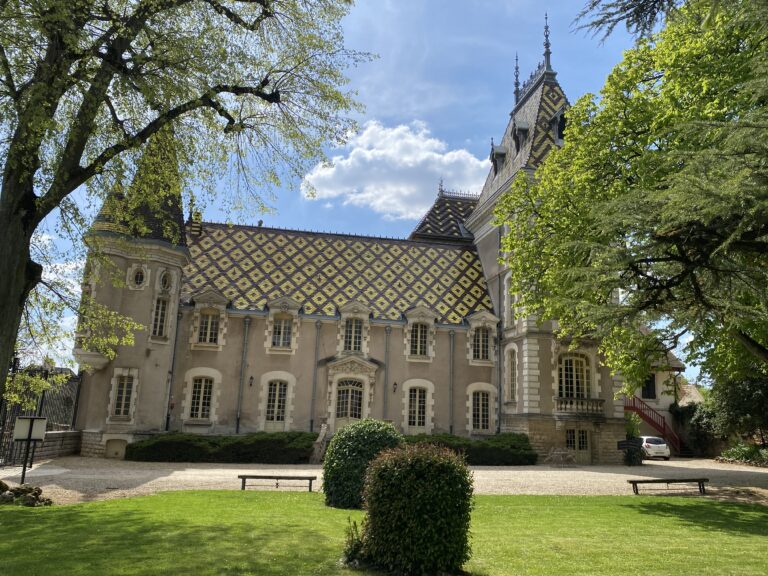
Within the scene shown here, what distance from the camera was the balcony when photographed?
917 inches

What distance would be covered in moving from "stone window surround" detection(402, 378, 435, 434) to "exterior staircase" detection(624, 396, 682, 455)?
13.8 m

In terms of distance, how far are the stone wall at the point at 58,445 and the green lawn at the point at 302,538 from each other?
9.22 metres

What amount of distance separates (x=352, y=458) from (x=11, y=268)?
6484 millimetres

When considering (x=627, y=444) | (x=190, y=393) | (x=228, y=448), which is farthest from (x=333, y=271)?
(x=627, y=444)

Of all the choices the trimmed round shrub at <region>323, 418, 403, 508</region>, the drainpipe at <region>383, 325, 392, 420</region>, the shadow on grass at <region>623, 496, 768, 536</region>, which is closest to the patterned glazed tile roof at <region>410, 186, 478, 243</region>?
the drainpipe at <region>383, 325, 392, 420</region>

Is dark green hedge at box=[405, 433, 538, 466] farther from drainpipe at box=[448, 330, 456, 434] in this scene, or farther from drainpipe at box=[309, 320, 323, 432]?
drainpipe at box=[309, 320, 323, 432]

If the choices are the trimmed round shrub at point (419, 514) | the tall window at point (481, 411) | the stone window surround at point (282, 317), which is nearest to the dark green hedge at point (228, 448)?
the stone window surround at point (282, 317)

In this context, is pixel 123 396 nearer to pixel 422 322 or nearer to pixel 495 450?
pixel 422 322

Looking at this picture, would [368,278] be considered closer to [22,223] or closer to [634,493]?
[634,493]

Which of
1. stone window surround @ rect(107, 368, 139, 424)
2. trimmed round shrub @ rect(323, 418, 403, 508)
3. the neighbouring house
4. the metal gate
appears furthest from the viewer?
the neighbouring house

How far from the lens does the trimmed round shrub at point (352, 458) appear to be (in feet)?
36.4

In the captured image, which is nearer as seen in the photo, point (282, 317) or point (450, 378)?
point (282, 317)

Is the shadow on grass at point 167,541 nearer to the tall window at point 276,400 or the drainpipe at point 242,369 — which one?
the drainpipe at point 242,369

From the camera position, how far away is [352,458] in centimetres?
1131
